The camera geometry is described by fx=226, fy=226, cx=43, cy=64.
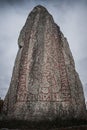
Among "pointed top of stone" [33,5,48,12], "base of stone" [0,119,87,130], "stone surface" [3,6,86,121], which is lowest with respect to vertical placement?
"base of stone" [0,119,87,130]

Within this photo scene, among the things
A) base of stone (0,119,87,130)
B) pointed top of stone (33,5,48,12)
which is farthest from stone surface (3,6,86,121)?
pointed top of stone (33,5,48,12)

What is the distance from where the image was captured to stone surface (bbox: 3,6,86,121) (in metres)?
8.98

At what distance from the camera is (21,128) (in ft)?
25.1

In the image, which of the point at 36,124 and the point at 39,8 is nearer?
the point at 36,124

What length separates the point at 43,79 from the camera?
9.45 metres

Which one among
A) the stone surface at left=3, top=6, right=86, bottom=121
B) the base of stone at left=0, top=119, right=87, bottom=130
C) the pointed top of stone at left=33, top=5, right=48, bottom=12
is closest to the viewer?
the base of stone at left=0, top=119, right=87, bottom=130

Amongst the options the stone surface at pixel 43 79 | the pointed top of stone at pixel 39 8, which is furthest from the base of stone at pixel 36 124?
the pointed top of stone at pixel 39 8

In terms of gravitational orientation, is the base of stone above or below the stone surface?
below

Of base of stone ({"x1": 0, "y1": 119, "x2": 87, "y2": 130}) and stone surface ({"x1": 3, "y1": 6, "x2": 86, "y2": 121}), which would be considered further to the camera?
stone surface ({"x1": 3, "y1": 6, "x2": 86, "y2": 121})

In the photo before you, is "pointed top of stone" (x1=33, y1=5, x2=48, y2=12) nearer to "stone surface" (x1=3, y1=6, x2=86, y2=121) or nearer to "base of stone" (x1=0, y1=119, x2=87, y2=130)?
"stone surface" (x1=3, y1=6, x2=86, y2=121)

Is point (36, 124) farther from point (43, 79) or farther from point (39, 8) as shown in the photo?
point (39, 8)

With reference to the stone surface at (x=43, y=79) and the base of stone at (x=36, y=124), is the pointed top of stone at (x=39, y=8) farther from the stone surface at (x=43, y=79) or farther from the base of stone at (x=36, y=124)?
the base of stone at (x=36, y=124)

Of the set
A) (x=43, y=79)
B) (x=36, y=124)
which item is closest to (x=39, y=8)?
(x=43, y=79)

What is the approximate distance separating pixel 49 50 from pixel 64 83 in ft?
5.49
